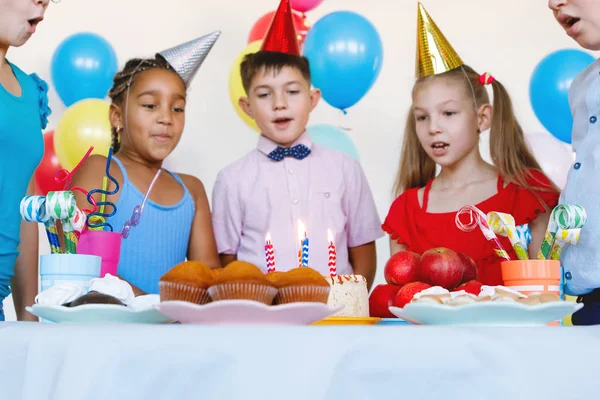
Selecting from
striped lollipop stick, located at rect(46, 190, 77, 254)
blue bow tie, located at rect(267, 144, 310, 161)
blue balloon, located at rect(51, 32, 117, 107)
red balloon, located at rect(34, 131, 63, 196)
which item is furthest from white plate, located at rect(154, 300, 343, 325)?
blue balloon, located at rect(51, 32, 117, 107)

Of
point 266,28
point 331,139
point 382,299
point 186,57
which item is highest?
point 266,28

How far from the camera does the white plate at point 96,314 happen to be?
0.78 meters

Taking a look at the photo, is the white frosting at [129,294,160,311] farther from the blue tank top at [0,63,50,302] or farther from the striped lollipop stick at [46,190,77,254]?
the blue tank top at [0,63,50,302]

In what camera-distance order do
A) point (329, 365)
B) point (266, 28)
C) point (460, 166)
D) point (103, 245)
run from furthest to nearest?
point (266, 28)
point (460, 166)
point (103, 245)
point (329, 365)

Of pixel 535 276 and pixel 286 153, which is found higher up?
pixel 286 153

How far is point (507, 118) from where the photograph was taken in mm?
1962

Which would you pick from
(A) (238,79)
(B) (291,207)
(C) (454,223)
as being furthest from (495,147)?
(A) (238,79)

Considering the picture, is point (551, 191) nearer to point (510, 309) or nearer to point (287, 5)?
point (287, 5)

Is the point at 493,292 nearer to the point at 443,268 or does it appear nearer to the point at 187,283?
the point at 443,268

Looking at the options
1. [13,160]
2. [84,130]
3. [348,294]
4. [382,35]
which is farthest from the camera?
[382,35]

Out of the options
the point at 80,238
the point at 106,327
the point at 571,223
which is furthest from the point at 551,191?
the point at 106,327

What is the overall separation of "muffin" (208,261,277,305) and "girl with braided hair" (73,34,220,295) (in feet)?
3.59

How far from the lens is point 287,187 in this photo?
6.73 feet

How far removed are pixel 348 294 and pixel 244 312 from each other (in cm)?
29
